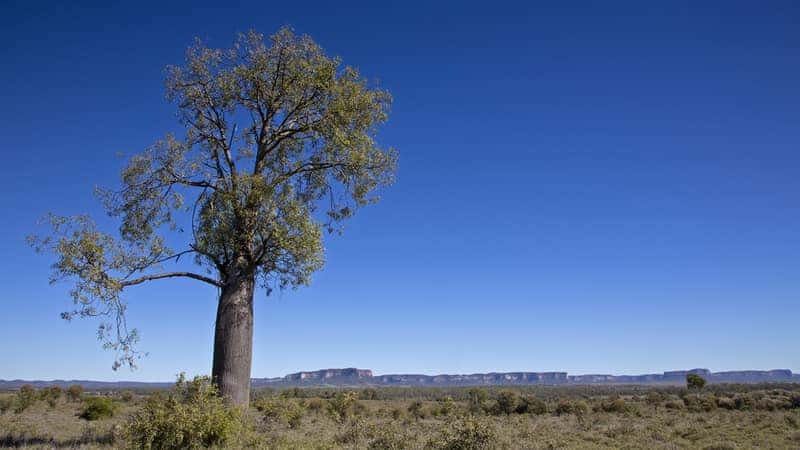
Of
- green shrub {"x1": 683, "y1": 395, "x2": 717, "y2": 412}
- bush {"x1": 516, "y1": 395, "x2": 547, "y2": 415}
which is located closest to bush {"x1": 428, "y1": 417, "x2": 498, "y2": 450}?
bush {"x1": 516, "y1": 395, "x2": 547, "y2": 415}

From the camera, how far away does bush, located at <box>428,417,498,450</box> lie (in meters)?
11.7

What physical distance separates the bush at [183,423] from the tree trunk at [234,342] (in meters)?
1.59

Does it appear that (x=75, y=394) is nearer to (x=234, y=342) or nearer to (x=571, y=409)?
(x=571, y=409)

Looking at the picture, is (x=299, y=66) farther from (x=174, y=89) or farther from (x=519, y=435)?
(x=519, y=435)

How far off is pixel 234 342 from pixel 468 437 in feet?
19.1

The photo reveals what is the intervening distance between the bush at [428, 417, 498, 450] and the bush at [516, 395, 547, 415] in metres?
30.5

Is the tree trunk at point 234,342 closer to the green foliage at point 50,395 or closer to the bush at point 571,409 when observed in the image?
the bush at point 571,409

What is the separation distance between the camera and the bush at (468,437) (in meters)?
11.7

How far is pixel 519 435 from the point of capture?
72.5 ft

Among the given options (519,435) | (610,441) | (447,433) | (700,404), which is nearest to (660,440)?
(610,441)

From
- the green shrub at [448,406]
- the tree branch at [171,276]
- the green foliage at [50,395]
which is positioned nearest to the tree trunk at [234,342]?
the tree branch at [171,276]

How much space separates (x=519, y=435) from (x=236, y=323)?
46.8 ft

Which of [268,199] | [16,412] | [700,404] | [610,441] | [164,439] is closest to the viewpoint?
[164,439]

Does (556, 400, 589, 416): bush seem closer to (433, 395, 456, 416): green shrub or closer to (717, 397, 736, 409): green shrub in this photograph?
(433, 395, 456, 416): green shrub
